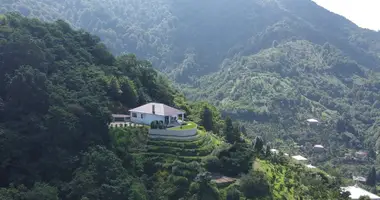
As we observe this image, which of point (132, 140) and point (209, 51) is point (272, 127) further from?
point (209, 51)

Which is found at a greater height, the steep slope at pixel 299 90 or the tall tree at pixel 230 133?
the steep slope at pixel 299 90

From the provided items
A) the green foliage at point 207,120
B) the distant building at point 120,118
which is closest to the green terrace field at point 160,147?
the distant building at point 120,118

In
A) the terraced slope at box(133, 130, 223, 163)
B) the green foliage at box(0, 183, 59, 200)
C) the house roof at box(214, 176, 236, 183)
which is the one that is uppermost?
the terraced slope at box(133, 130, 223, 163)

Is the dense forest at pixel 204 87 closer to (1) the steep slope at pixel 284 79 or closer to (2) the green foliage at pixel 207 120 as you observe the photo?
(2) the green foliage at pixel 207 120

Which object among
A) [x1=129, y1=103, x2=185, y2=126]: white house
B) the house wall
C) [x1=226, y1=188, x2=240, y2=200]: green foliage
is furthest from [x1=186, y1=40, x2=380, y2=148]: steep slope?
[x1=226, y1=188, x2=240, y2=200]: green foliage

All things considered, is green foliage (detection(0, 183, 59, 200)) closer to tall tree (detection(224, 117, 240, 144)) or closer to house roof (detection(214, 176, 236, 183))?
house roof (detection(214, 176, 236, 183))

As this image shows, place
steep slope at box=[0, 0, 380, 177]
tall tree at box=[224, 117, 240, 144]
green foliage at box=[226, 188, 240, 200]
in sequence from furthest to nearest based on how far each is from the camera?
steep slope at box=[0, 0, 380, 177] < tall tree at box=[224, 117, 240, 144] < green foliage at box=[226, 188, 240, 200]

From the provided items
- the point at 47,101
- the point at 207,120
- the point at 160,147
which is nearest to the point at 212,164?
the point at 160,147

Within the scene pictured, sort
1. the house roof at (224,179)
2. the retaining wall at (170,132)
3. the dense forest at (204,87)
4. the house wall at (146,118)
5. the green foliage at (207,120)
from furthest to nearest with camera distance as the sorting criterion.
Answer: the green foliage at (207,120), the house wall at (146,118), the retaining wall at (170,132), the dense forest at (204,87), the house roof at (224,179)
